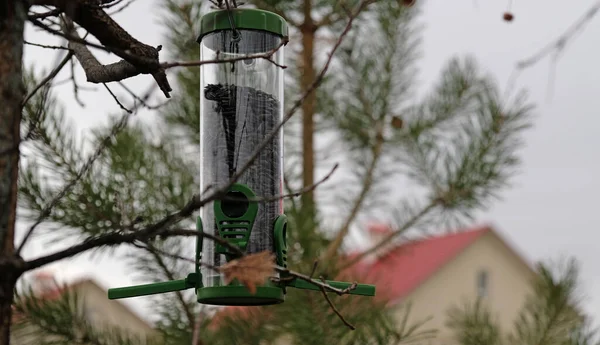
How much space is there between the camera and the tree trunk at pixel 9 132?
47.8 inches

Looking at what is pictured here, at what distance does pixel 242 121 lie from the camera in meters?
2.23

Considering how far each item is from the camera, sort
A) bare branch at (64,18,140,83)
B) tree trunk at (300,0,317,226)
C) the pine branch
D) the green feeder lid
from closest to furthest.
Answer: bare branch at (64,18,140,83), the green feeder lid, the pine branch, tree trunk at (300,0,317,226)

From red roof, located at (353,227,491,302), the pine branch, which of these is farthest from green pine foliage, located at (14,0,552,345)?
red roof, located at (353,227,491,302)

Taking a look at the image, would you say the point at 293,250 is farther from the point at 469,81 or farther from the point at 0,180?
the point at 0,180

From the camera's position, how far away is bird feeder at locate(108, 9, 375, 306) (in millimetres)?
2135

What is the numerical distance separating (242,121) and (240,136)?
3cm

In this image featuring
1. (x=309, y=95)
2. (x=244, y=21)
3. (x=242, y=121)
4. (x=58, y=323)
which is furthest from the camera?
(x=309, y=95)

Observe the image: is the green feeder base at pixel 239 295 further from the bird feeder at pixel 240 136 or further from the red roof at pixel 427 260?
the red roof at pixel 427 260

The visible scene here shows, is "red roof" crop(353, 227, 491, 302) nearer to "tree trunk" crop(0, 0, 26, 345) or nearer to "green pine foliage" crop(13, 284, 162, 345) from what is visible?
"green pine foliage" crop(13, 284, 162, 345)

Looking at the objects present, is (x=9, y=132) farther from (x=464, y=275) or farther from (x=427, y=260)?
(x=464, y=275)

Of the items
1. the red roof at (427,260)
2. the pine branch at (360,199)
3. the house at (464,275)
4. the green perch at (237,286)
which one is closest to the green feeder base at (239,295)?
the green perch at (237,286)

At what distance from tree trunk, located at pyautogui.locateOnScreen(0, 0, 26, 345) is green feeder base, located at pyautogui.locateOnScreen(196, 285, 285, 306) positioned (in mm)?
762

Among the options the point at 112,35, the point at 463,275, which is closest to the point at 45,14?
the point at 112,35

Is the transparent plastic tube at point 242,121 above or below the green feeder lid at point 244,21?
below
